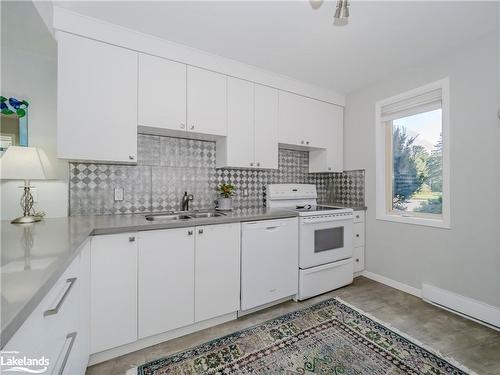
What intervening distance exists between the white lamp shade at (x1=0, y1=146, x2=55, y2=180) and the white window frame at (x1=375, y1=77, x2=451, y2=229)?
3281 mm

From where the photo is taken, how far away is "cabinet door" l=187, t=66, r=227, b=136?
212 centimetres

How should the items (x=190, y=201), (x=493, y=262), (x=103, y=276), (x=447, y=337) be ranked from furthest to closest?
(x=190, y=201) < (x=493, y=262) < (x=447, y=337) < (x=103, y=276)

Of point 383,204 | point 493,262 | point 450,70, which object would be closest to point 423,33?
point 450,70

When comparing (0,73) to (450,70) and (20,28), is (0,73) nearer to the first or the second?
(20,28)

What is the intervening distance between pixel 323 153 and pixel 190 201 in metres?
1.88

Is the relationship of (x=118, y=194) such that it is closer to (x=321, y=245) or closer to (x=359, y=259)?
(x=321, y=245)

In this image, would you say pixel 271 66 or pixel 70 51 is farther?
pixel 271 66

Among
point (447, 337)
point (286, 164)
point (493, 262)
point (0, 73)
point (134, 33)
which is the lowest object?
point (447, 337)

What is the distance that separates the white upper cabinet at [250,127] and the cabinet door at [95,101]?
0.87 metres

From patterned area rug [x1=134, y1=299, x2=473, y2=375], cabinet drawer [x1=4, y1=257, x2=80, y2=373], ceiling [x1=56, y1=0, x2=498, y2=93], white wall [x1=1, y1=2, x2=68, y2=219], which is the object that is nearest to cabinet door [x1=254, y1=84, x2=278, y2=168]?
ceiling [x1=56, y1=0, x2=498, y2=93]

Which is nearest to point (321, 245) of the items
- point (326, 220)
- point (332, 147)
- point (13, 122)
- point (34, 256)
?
point (326, 220)

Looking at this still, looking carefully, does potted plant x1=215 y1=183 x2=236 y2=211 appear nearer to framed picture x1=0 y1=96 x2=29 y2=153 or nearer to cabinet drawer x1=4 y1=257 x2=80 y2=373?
cabinet drawer x1=4 y1=257 x2=80 y2=373

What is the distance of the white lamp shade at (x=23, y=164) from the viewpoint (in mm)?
1537

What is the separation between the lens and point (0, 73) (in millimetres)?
1649
